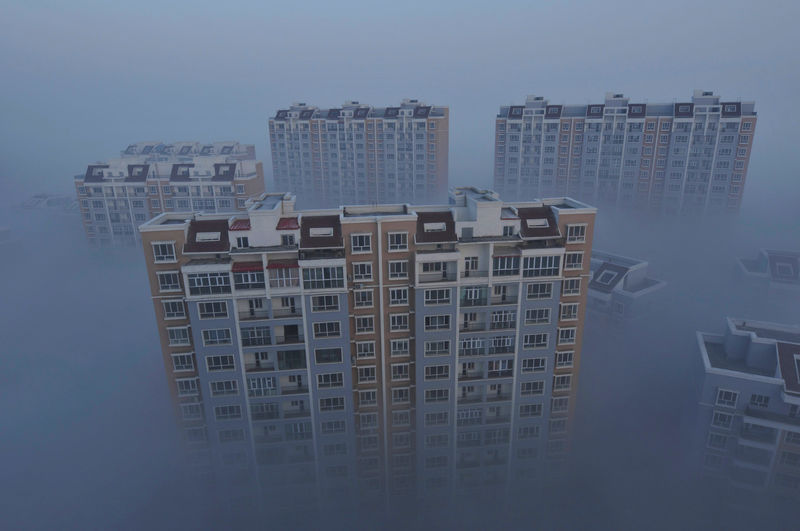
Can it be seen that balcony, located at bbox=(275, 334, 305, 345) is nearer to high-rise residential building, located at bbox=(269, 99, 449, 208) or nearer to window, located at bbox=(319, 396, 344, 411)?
window, located at bbox=(319, 396, 344, 411)

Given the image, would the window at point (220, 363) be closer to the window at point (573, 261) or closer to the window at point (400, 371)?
the window at point (400, 371)

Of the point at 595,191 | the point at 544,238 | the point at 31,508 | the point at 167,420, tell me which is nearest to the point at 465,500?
the point at 544,238

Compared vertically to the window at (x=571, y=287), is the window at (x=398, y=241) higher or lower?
higher

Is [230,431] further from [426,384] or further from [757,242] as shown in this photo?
[757,242]

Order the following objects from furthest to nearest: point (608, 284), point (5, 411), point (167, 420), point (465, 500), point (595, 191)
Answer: point (595, 191) < point (608, 284) < point (5, 411) < point (167, 420) < point (465, 500)

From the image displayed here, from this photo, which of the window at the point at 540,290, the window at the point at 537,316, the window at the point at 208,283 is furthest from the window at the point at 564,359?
the window at the point at 208,283
